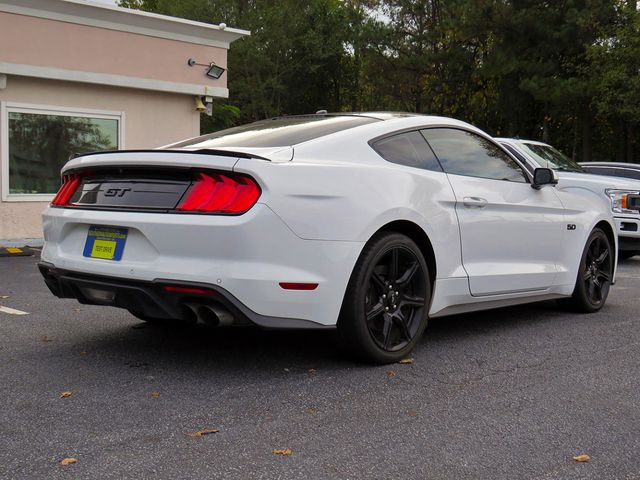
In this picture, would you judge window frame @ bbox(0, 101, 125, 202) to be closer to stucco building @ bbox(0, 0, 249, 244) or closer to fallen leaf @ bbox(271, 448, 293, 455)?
stucco building @ bbox(0, 0, 249, 244)

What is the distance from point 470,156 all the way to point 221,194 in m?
2.14

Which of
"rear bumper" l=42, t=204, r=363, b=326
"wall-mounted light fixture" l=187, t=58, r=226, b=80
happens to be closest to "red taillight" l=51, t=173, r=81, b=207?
"rear bumper" l=42, t=204, r=363, b=326

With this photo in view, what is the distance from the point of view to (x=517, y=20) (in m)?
26.2

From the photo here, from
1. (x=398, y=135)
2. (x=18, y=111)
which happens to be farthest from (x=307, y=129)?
(x=18, y=111)

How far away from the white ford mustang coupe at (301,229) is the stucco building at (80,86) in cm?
807

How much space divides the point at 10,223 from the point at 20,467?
32.6ft

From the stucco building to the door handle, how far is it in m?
8.95

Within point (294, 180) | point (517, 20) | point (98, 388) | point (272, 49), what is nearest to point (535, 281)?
point (294, 180)

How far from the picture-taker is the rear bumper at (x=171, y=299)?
12.2ft

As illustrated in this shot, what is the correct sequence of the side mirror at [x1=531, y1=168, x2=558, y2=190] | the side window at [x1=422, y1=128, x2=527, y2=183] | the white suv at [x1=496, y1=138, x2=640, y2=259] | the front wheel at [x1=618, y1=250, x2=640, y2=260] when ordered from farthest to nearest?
1. the front wheel at [x1=618, y1=250, x2=640, y2=260]
2. the white suv at [x1=496, y1=138, x2=640, y2=259]
3. the side mirror at [x1=531, y1=168, x2=558, y2=190]
4. the side window at [x1=422, y1=128, x2=527, y2=183]

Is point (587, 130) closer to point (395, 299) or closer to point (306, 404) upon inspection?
point (395, 299)

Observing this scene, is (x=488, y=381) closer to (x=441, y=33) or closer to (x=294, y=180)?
(x=294, y=180)

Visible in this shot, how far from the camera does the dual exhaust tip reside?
377 cm

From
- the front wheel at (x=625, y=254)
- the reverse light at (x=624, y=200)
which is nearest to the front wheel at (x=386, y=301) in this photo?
the reverse light at (x=624, y=200)
